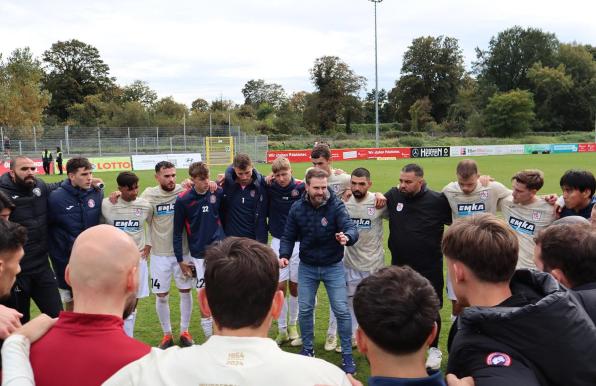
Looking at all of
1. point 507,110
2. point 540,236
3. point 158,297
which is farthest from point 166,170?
point 507,110

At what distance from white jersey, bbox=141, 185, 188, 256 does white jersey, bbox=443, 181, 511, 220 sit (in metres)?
3.71

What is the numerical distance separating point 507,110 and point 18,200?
71.4 m

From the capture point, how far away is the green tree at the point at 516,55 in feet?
271

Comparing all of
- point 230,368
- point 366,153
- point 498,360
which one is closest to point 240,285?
point 230,368

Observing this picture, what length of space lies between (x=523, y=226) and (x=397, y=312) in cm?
472

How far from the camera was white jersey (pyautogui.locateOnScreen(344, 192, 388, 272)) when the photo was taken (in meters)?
6.16

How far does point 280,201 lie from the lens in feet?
22.7

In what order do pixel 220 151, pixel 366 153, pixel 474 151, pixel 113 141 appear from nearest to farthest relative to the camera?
pixel 220 151 → pixel 113 141 → pixel 366 153 → pixel 474 151

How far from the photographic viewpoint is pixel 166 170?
21.7 ft

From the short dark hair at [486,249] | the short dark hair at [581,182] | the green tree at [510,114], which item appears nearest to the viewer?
the short dark hair at [486,249]

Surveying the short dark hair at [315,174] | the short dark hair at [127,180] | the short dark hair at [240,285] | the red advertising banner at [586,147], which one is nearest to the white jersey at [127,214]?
the short dark hair at [127,180]

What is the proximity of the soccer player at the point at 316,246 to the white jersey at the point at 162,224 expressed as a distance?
6.34 feet

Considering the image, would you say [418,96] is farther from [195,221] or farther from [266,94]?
[195,221]

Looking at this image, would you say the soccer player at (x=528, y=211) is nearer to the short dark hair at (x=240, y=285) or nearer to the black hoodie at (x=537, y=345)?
the black hoodie at (x=537, y=345)
